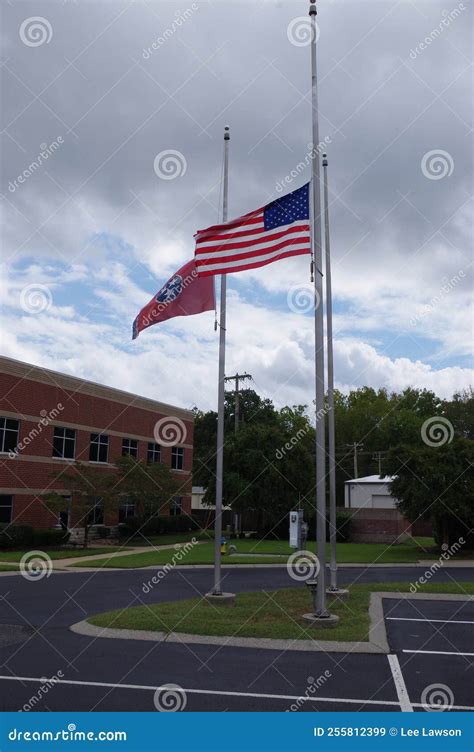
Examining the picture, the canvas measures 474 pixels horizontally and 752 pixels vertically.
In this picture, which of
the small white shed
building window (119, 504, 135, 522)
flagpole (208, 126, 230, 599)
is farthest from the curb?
the small white shed

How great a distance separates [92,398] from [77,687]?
98.7ft

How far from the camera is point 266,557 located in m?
28.5

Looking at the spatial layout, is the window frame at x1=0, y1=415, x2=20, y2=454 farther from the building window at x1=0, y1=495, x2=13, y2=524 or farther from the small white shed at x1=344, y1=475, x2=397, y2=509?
the small white shed at x1=344, y1=475, x2=397, y2=509

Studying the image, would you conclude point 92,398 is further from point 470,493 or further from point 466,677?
point 466,677

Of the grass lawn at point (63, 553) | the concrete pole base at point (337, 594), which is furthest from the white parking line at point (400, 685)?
the grass lawn at point (63, 553)

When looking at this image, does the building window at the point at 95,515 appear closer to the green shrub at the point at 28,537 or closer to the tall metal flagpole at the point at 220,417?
the green shrub at the point at 28,537

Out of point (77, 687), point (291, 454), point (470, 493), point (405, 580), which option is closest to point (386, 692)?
point (77, 687)

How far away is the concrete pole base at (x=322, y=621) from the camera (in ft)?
38.5

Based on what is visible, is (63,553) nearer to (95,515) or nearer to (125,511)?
(95,515)

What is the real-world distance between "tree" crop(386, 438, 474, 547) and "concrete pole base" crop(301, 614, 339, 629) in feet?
58.7

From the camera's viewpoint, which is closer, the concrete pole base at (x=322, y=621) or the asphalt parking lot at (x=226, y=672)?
the asphalt parking lot at (x=226, y=672)

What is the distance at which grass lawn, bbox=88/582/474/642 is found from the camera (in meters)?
11.3

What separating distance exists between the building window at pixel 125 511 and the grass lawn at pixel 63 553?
651 centimetres

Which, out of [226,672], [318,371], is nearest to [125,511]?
[318,371]
